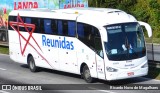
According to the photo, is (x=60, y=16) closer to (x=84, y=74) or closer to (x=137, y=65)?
(x=84, y=74)

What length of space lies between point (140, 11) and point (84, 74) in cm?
2804

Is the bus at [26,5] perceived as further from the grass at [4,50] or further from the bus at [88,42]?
the bus at [88,42]

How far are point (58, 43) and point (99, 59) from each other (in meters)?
3.83

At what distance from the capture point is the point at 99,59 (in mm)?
21703

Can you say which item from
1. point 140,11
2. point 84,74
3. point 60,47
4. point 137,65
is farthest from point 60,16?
point 140,11

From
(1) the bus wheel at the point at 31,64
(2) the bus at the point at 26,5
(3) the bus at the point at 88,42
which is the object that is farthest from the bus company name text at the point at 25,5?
(1) the bus wheel at the point at 31,64

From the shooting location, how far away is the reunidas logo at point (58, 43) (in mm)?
24073

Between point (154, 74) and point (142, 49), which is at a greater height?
point (142, 49)

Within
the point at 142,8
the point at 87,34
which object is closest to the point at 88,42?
the point at 87,34

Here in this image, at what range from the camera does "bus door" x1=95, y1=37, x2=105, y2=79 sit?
848 inches

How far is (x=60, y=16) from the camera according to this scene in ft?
81.7

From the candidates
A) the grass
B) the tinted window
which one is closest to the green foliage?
the grass

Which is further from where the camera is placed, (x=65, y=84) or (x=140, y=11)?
(x=140, y=11)

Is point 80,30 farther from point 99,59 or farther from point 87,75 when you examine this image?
point 99,59
